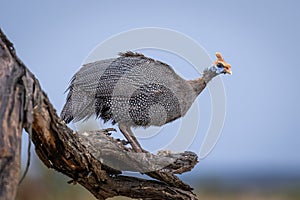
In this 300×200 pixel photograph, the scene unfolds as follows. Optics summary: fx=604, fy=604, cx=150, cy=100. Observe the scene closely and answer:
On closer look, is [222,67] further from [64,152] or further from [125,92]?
[64,152]

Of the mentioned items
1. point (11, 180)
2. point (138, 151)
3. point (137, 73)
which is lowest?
point (11, 180)

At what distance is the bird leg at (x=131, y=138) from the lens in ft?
11.6

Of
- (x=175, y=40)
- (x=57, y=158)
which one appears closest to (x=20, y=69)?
(x=57, y=158)

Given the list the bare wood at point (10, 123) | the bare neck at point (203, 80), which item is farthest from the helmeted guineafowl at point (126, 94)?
the bare wood at point (10, 123)

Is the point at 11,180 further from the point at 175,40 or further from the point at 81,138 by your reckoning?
the point at 175,40

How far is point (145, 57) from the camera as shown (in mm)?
3744

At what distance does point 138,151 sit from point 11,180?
4.75 feet

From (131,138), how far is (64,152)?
81 cm

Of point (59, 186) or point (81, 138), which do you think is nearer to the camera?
point (81, 138)

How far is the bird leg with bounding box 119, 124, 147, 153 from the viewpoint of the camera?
3.54 m

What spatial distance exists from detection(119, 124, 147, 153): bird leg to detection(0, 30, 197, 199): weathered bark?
11 centimetres

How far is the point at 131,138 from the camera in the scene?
3611 millimetres

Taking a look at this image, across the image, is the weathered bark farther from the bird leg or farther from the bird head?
the bird head

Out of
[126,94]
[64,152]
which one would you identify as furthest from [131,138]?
[64,152]
